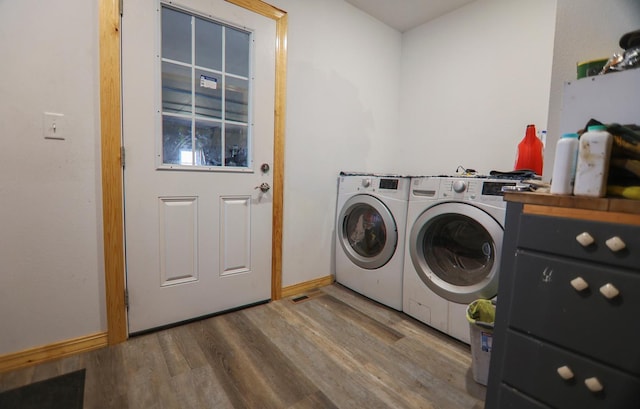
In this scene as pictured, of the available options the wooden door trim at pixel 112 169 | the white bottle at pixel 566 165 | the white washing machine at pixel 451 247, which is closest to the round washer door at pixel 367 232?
the white washing machine at pixel 451 247

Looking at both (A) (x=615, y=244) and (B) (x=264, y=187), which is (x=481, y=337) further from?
(B) (x=264, y=187)

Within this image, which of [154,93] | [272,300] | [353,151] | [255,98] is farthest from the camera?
[353,151]

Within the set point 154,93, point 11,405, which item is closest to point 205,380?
point 11,405

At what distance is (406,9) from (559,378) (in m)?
2.57

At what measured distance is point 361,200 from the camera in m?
2.04

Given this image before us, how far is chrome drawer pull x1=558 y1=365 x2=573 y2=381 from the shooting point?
0.71 m

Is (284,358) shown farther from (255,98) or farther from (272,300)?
(255,98)

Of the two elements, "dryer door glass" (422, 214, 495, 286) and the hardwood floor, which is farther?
"dryer door glass" (422, 214, 495, 286)

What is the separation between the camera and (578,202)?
708 millimetres

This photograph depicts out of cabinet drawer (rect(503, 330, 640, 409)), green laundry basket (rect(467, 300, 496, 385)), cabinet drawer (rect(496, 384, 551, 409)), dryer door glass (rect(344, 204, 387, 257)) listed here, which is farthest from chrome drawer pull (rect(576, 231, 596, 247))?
dryer door glass (rect(344, 204, 387, 257))

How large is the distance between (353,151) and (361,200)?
0.55 m


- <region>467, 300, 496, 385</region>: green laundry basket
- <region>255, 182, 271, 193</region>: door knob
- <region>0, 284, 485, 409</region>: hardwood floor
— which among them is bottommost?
<region>0, 284, 485, 409</region>: hardwood floor

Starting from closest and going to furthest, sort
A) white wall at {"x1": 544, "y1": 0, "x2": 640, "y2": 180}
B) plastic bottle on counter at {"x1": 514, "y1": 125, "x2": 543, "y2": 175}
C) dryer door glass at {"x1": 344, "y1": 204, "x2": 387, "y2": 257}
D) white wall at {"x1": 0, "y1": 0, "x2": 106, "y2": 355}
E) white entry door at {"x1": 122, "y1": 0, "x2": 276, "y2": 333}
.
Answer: white wall at {"x1": 544, "y1": 0, "x2": 640, "y2": 180} < white wall at {"x1": 0, "y1": 0, "x2": 106, "y2": 355} < white entry door at {"x1": 122, "y1": 0, "x2": 276, "y2": 333} < plastic bottle on counter at {"x1": 514, "y1": 125, "x2": 543, "y2": 175} < dryer door glass at {"x1": 344, "y1": 204, "x2": 387, "y2": 257}

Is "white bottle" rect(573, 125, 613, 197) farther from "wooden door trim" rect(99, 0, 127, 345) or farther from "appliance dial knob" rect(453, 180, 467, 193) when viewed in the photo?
"wooden door trim" rect(99, 0, 127, 345)
